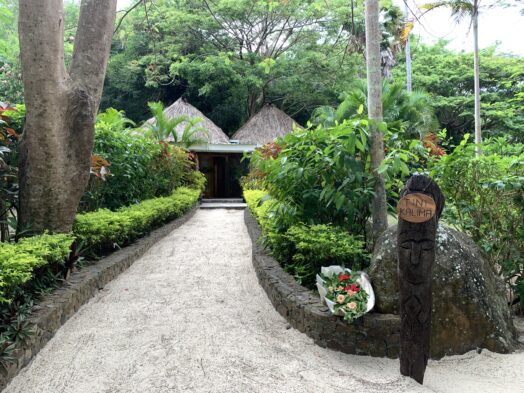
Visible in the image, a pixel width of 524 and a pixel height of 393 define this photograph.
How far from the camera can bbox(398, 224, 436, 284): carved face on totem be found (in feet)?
8.55

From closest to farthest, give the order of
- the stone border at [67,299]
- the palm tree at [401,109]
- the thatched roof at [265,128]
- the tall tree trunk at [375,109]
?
the stone border at [67,299], the tall tree trunk at [375,109], the palm tree at [401,109], the thatched roof at [265,128]

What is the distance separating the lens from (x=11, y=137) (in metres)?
4.45

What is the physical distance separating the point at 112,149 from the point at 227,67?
11.6m

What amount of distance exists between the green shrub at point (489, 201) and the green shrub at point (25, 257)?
3.50m

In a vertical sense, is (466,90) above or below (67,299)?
above

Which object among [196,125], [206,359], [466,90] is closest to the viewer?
[206,359]

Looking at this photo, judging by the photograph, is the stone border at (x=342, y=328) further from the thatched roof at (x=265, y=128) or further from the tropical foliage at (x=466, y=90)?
the tropical foliage at (x=466, y=90)

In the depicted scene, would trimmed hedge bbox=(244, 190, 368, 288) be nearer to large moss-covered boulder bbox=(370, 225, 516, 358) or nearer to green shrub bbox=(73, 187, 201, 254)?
large moss-covered boulder bbox=(370, 225, 516, 358)

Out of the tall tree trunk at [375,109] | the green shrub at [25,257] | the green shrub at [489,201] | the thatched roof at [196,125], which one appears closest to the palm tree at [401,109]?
the thatched roof at [196,125]

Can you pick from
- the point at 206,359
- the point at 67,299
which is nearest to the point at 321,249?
the point at 206,359

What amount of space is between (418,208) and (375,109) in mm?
1686

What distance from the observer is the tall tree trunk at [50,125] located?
3912mm

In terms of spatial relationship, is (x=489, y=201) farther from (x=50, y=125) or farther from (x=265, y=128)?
(x=265, y=128)

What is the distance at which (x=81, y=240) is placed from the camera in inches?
182
